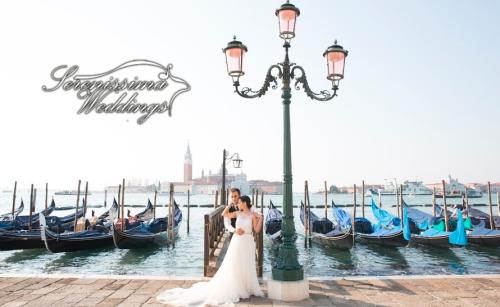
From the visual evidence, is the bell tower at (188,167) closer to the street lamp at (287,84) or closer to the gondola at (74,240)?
the gondola at (74,240)

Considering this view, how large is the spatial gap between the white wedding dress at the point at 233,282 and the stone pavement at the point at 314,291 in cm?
14

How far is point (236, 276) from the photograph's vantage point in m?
4.55

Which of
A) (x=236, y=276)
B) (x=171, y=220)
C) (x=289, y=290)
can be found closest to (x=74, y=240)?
(x=171, y=220)

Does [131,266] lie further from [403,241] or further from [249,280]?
[403,241]

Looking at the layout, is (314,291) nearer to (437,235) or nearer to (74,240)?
(74,240)

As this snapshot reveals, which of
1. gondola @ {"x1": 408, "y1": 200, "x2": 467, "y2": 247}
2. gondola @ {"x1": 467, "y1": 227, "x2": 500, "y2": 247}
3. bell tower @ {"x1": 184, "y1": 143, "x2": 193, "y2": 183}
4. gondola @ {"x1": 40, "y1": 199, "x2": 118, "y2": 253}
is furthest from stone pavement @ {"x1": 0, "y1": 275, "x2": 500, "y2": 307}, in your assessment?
bell tower @ {"x1": 184, "y1": 143, "x2": 193, "y2": 183}

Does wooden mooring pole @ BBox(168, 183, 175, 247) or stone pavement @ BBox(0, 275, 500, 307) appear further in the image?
wooden mooring pole @ BBox(168, 183, 175, 247)

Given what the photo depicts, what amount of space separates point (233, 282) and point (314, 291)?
1101 mm

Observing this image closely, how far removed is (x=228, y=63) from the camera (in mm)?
4969

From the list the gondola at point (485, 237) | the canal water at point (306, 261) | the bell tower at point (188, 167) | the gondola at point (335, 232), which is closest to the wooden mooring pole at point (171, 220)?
the canal water at point (306, 261)

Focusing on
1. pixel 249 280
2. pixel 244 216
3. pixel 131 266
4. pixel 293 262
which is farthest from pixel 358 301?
pixel 131 266

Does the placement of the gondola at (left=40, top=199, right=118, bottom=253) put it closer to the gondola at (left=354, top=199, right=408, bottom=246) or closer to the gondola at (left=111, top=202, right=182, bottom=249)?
the gondola at (left=111, top=202, right=182, bottom=249)

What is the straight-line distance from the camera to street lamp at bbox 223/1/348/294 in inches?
180

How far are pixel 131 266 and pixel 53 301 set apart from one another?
8.31m
